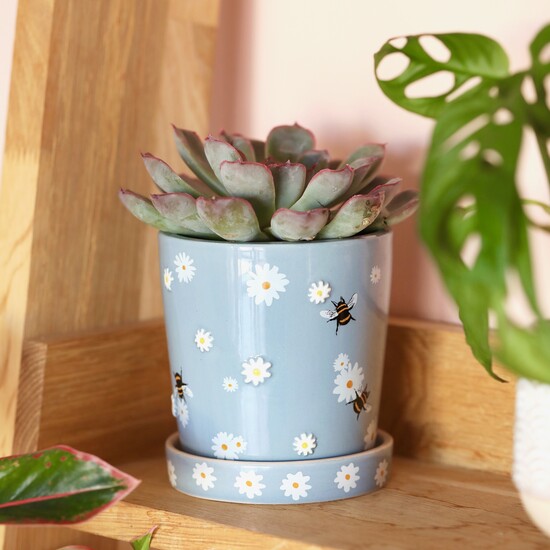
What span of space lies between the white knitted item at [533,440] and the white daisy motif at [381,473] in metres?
0.16

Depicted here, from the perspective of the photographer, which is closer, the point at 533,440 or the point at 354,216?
the point at 533,440

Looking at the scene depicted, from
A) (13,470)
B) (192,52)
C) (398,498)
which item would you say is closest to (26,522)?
(13,470)

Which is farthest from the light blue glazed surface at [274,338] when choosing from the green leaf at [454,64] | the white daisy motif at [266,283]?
the green leaf at [454,64]

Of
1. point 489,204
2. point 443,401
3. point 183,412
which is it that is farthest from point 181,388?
point 489,204

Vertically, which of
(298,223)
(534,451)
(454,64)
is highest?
(454,64)

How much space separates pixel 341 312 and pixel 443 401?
0.17 metres

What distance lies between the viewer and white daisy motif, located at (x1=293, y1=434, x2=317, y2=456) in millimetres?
637

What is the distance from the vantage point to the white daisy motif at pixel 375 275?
0.64 metres

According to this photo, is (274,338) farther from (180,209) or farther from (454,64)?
(454,64)

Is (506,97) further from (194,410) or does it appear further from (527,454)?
(194,410)

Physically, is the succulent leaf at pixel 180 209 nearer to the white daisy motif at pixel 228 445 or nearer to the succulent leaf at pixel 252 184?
the succulent leaf at pixel 252 184

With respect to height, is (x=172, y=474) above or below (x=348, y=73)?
below

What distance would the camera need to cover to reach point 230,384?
2.07 ft

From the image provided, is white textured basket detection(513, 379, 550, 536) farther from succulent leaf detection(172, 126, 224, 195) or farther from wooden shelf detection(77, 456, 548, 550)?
succulent leaf detection(172, 126, 224, 195)
